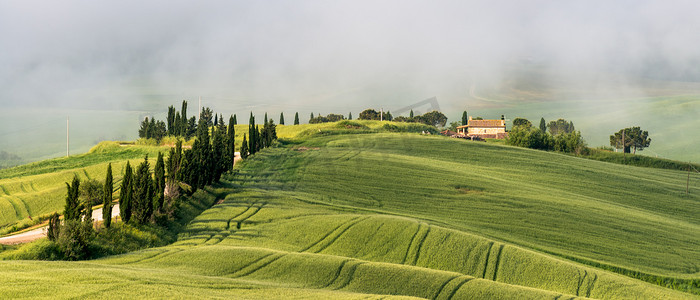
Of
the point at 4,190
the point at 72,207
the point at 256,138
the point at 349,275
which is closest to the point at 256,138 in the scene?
the point at 256,138

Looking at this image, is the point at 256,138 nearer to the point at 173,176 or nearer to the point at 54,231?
the point at 173,176

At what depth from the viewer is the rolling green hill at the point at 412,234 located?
23.7 metres

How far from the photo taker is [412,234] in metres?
35.6

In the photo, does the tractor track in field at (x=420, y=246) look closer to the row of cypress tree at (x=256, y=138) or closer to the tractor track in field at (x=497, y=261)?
the tractor track in field at (x=497, y=261)

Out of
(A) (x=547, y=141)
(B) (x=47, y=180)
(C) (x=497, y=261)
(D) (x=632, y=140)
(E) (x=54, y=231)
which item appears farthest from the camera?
(D) (x=632, y=140)

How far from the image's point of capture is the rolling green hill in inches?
931

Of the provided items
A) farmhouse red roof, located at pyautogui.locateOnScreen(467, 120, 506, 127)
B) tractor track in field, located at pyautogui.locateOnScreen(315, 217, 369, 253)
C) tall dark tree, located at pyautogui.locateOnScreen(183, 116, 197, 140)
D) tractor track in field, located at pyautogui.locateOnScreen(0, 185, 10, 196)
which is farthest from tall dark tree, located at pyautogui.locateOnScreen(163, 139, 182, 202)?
farmhouse red roof, located at pyautogui.locateOnScreen(467, 120, 506, 127)

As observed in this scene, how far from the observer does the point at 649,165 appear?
282 ft

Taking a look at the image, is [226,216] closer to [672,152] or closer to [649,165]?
[649,165]

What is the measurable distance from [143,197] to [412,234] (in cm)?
1657

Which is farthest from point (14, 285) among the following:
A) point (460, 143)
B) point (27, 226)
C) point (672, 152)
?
point (672, 152)

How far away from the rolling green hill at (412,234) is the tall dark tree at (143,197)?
8.70ft

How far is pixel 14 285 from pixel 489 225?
34.4m

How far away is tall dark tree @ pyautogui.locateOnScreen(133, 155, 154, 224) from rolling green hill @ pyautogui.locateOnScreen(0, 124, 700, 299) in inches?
104
